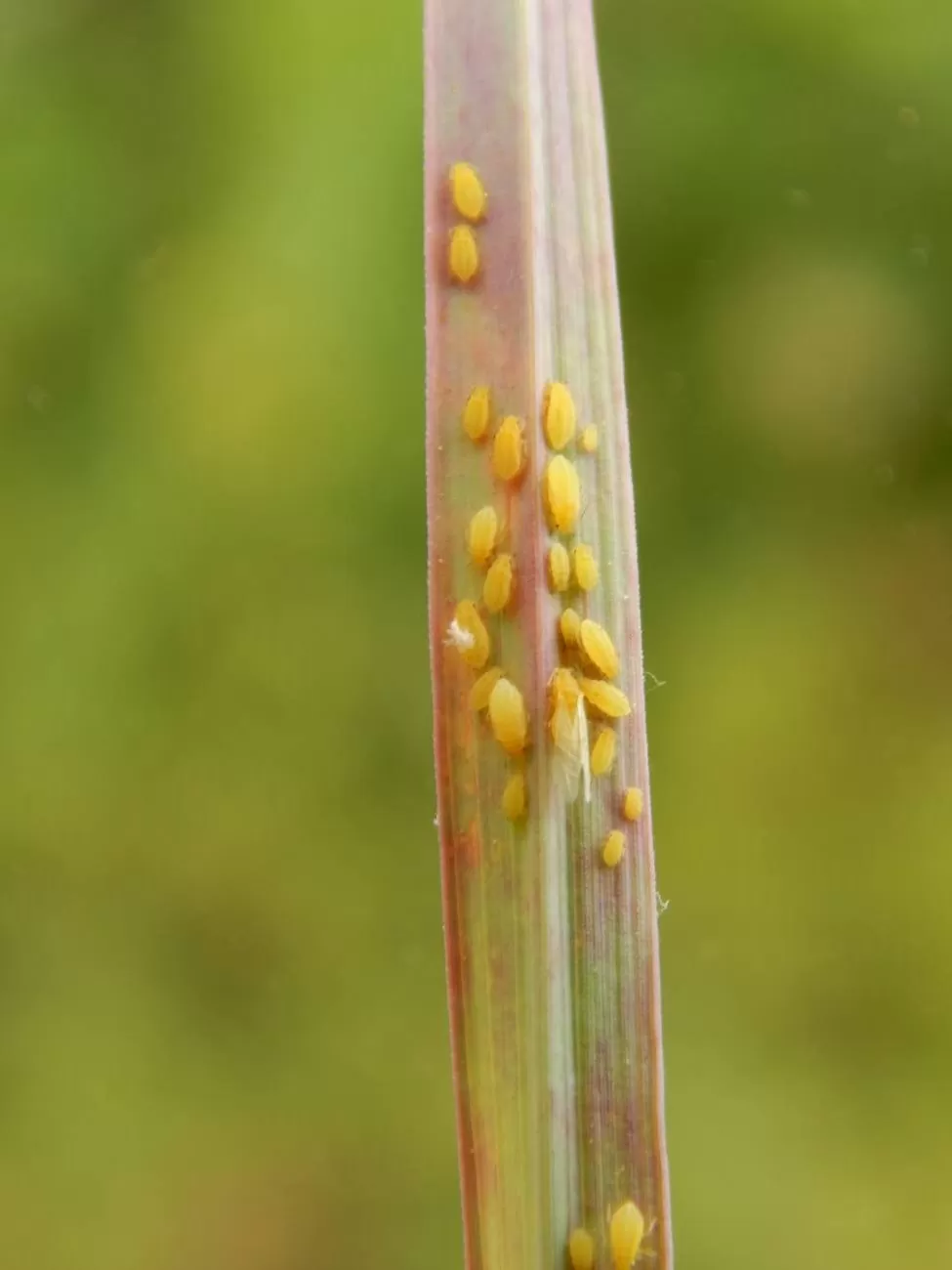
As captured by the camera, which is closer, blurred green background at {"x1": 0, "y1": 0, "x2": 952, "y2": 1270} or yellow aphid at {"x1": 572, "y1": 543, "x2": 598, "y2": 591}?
yellow aphid at {"x1": 572, "y1": 543, "x2": 598, "y2": 591}

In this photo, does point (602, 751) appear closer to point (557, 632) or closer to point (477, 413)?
point (557, 632)

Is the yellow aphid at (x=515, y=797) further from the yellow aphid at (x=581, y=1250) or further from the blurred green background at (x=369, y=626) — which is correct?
the blurred green background at (x=369, y=626)

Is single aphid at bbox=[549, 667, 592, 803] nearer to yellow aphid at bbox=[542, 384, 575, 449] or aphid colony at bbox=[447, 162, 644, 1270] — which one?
aphid colony at bbox=[447, 162, 644, 1270]

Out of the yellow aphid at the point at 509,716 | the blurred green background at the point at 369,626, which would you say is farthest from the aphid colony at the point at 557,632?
the blurred green background at the point at 369,626

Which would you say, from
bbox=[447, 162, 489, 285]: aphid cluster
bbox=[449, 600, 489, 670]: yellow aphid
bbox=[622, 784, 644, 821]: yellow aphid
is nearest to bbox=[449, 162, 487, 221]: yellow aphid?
bbox=[447, 162, 489, 285]: aphid cluster

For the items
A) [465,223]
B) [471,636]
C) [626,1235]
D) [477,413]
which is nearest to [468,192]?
[465,223]
